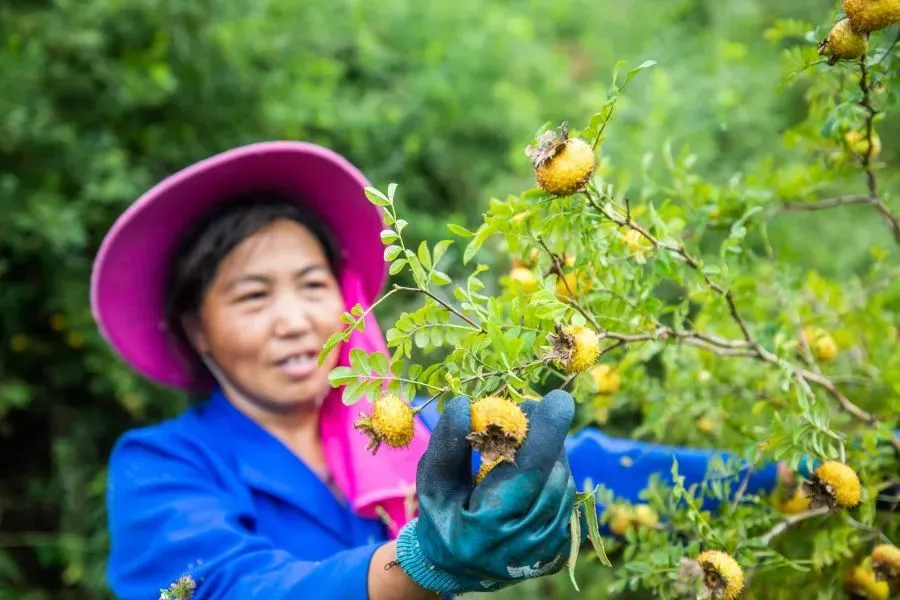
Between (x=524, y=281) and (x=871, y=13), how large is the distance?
493 millimetres

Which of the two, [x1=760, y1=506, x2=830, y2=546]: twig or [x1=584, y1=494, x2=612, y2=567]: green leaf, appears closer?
[x1=584, y1=494, x2=612, y2=567]: green leaf

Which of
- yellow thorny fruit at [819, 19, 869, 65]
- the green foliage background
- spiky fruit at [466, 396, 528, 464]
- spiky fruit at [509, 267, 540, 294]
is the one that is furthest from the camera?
the green foliage background

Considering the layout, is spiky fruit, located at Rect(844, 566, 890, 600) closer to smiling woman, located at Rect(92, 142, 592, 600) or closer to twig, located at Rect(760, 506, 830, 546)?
twig, located at Rect(760, 506, 830, 546)

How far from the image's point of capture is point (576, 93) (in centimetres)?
354

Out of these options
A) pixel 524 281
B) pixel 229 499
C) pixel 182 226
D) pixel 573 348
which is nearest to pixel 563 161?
pixel 573 348

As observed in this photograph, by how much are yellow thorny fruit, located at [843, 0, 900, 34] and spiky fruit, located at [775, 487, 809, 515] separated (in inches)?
27.4

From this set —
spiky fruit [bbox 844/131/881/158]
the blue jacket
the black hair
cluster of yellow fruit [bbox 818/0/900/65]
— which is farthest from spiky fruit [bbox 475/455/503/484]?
the black hair

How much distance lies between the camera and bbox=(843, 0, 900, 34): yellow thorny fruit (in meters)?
0.93

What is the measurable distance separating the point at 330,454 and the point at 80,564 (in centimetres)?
108

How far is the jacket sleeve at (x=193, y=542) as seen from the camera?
41.7 inches

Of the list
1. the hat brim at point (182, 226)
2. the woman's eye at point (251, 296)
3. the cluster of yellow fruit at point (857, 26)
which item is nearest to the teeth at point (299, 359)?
the woman's eye at point (251, 296)

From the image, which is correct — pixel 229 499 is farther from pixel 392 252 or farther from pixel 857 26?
pixel 857 26

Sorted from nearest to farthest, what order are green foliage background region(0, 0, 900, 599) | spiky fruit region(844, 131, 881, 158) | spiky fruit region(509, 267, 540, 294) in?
1. spiky fruit region(509, 267, 540, 294)
2. spiky fruit region(844, 131, 881, 158)
3. green foliage background region(0, 0, 900, 599)

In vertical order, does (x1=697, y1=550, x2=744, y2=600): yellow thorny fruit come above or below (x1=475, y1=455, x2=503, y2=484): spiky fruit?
below
